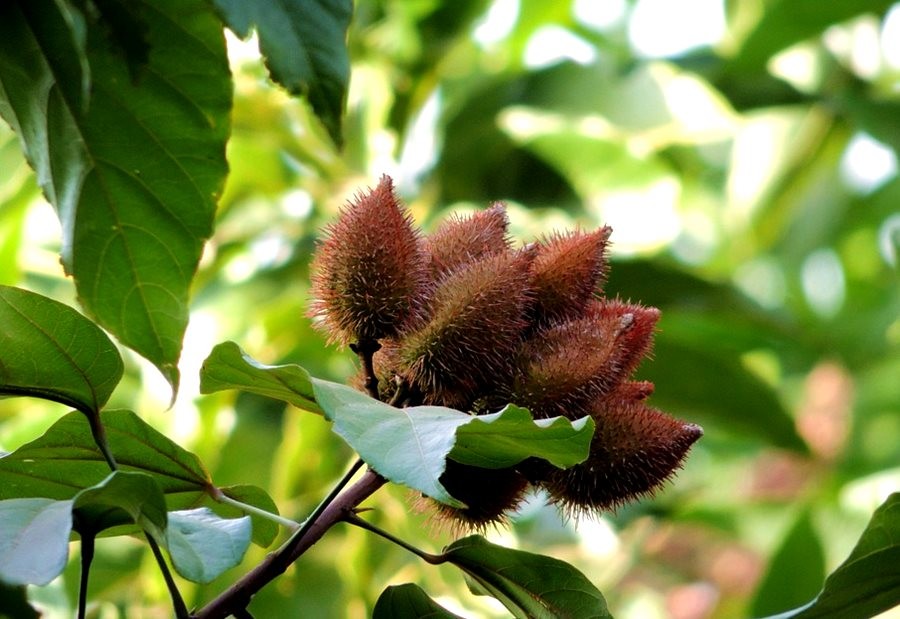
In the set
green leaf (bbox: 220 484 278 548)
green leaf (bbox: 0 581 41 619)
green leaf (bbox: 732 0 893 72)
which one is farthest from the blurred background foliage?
green leaf (bbox: 0 581 41 619)

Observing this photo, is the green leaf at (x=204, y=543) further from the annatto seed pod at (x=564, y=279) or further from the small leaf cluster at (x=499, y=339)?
the annatto seed pod at (x=564, y=279)

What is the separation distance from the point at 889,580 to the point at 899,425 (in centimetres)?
271

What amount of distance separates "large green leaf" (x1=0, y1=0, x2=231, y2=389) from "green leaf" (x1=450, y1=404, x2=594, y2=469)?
0.38 metres

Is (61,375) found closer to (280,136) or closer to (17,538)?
(17,538)

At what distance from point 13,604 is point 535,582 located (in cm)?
55

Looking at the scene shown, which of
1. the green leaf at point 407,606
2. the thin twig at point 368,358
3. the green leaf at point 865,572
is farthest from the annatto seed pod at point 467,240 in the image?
the green leaf at point 865,572

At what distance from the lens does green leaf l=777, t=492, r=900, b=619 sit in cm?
119

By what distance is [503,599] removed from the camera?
121 centimetres

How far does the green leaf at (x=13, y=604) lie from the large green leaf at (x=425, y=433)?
0.27 meters

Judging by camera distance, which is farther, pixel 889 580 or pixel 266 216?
pixel 266 216

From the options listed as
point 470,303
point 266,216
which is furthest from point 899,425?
point 470,303

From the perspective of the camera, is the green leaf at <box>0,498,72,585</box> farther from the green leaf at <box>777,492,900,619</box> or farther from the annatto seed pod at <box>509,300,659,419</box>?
the green leaf at <box>777,492,900,619</box>

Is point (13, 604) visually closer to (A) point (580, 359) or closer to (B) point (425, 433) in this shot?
(B) point (425, 433)

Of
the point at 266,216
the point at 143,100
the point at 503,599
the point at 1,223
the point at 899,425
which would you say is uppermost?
the point at 266,216
